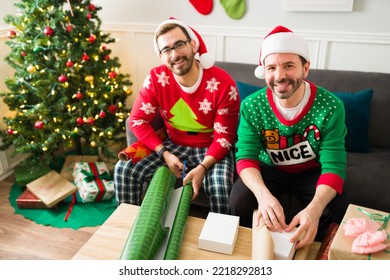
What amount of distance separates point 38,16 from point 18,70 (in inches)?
14.5

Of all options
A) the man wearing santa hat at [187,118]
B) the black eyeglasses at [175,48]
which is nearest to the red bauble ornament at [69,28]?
the man wearing santa hat at [187,118]

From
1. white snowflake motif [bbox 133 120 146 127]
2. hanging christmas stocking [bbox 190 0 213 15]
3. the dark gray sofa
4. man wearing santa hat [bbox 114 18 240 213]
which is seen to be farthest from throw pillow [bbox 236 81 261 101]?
hanging christmas stocking [bbox 190 0 213 15]

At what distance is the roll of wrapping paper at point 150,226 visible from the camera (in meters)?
0.98

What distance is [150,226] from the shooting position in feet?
3.42

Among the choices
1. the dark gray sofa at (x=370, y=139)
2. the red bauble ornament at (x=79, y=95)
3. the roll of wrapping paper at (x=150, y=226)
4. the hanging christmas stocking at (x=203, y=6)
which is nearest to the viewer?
the roll of wrapping paper at (x=150, y=226)

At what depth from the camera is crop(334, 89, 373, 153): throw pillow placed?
1883 millimetres

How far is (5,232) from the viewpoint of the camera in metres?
1.97

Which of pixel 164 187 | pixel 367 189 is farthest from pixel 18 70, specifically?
pixel 367 189

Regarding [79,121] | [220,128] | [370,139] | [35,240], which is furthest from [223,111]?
[35,240]

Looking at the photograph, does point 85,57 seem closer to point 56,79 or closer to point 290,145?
point 56,79

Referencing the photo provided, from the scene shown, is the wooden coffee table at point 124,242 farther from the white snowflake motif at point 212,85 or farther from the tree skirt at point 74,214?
the tree skirt at point 74,214

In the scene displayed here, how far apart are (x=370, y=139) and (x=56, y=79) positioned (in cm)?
197

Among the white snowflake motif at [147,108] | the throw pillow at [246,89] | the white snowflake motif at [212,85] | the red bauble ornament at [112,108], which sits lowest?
the red bauble ornament at [112,108]

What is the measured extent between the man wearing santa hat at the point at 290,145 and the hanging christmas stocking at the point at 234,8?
3.76 ft
